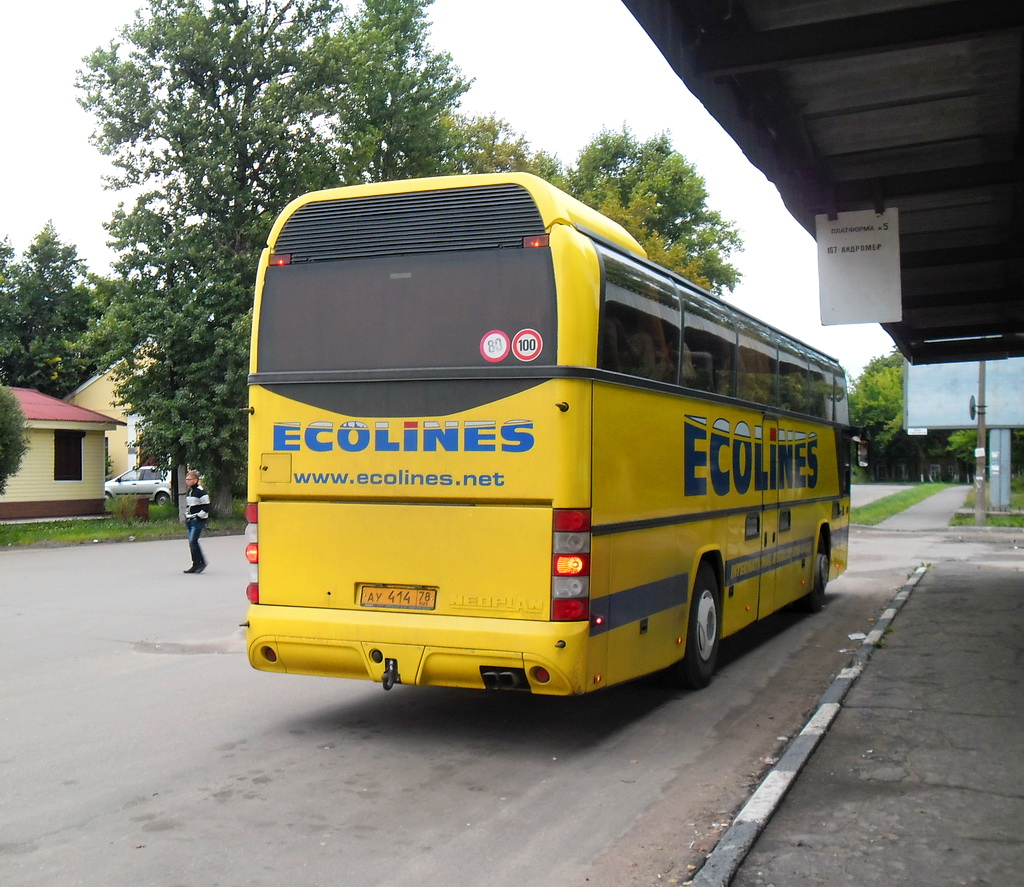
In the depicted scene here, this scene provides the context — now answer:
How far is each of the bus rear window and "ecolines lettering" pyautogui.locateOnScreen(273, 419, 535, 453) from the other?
1.23 feet

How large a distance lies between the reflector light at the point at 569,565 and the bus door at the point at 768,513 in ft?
14.9

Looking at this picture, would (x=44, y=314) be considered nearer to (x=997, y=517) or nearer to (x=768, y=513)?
(x=997, y=517)

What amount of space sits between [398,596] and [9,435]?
21.0 metres

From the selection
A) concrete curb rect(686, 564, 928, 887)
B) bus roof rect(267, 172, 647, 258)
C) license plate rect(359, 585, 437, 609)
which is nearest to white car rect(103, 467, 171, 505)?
bus roof rect(267, 172, 647, 258)

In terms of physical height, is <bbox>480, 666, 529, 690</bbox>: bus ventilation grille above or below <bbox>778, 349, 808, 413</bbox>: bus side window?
below

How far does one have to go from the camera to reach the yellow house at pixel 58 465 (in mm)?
34812

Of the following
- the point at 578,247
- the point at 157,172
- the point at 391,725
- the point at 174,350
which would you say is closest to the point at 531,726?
the point at 391,725

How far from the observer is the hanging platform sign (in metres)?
11.1

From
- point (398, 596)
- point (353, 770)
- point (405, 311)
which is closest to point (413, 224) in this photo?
point (405, 311)

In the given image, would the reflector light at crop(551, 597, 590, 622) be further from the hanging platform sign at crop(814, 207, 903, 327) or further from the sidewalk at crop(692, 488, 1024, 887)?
the hanging platform sign at crop(814, 207, 903, 327)

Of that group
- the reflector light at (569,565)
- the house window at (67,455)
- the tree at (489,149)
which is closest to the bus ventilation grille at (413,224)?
the reflector light at (569,565)

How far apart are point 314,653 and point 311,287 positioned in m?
2.40

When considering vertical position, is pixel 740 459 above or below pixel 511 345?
below

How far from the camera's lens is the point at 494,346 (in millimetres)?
6828
